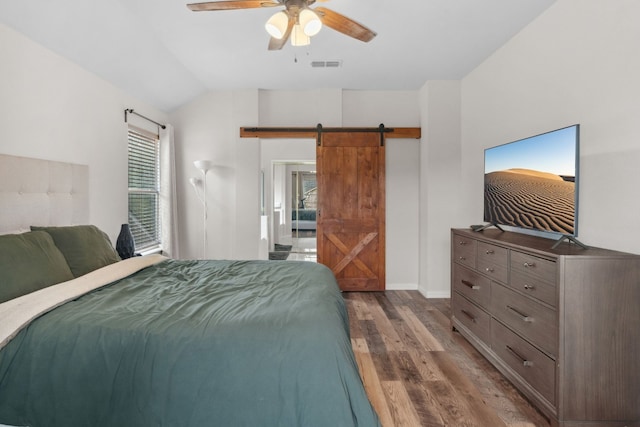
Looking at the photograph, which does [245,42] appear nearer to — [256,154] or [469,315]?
[256,154]

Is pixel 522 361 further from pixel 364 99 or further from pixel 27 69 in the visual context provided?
pixel 27 69

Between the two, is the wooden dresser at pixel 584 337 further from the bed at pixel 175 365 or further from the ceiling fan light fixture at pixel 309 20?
the ceiling fan light fixture at pixel 309 20

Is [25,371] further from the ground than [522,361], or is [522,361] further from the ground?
[25,371]

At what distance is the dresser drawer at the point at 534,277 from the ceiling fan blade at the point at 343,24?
1.76 metres

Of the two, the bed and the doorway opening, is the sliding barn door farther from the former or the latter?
the bed

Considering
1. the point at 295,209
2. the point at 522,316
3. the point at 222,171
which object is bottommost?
the point at 522,316

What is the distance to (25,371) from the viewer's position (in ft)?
4.06

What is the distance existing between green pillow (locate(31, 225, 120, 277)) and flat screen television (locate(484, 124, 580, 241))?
309cm

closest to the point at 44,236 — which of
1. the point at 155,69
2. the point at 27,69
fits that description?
the point at 27,69

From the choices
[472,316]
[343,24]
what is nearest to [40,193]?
[343,24]

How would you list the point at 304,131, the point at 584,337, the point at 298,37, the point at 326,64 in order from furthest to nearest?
the point at 304,131, the point at 326,64, the point at 298,37, the point at 584,337

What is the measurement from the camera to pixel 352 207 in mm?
4156

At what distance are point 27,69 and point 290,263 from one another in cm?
238

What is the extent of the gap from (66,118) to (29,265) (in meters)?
1.52
